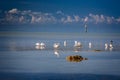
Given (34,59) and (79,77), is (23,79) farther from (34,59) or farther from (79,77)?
(34,59)

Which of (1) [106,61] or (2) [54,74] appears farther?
(1) [106,61]

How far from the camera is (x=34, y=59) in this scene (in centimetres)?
3369

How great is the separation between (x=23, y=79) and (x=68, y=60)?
11.1 m

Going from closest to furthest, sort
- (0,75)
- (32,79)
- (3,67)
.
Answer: (32,79) < (0,75) < (3,67)

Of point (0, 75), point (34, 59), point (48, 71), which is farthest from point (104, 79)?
point (34, 59)

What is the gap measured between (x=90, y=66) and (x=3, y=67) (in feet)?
22.8

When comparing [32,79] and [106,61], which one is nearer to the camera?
[32,79]

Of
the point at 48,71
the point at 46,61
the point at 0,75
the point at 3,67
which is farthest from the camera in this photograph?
the point at 46,61

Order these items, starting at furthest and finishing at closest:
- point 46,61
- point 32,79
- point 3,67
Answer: point 46,61 → point 3,67 → point 32,79

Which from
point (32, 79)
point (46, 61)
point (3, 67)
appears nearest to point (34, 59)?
point (46, 61)

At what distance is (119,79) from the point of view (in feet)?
70.2

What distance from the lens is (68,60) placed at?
3186cm

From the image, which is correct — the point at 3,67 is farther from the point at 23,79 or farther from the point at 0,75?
the point at 23,79

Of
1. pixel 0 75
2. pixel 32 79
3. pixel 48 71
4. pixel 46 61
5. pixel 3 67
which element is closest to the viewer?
pixel 32 79
